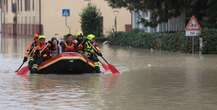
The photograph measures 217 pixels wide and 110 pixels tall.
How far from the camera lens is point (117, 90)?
653 inches

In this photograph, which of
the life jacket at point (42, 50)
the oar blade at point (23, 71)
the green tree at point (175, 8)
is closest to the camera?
the life jacket at point (42, 50)

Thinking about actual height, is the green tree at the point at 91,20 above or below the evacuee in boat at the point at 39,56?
above

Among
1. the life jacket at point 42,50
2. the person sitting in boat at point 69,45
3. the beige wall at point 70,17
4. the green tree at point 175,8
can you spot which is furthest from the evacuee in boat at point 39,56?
the beige wall at point 70,17

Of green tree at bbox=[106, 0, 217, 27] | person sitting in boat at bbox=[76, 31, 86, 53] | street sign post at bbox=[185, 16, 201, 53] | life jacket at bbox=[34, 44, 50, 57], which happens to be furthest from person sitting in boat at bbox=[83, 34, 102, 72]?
green tree at bbox=[106, 0, 217, 27]

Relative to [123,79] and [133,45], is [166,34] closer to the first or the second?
[133,45]

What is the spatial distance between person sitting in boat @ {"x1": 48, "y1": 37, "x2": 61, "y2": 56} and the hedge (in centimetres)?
1347

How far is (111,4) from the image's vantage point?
131ft

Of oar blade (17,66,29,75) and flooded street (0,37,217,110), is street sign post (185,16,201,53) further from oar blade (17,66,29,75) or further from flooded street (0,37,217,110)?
oar blade (17,66,29,75)

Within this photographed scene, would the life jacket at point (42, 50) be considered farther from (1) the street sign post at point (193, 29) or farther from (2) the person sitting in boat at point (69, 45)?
(1) the street sign post at point (193, 29)

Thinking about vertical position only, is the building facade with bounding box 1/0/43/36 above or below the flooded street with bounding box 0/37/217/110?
above

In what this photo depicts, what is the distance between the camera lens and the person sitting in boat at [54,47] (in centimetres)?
2211

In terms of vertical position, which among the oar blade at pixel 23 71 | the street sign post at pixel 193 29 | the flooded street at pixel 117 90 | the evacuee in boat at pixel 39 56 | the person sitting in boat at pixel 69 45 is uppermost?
the street sign post at pixel 193 29

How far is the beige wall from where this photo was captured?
2635 inches

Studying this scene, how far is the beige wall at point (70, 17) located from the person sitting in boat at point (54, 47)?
43.8 metres
